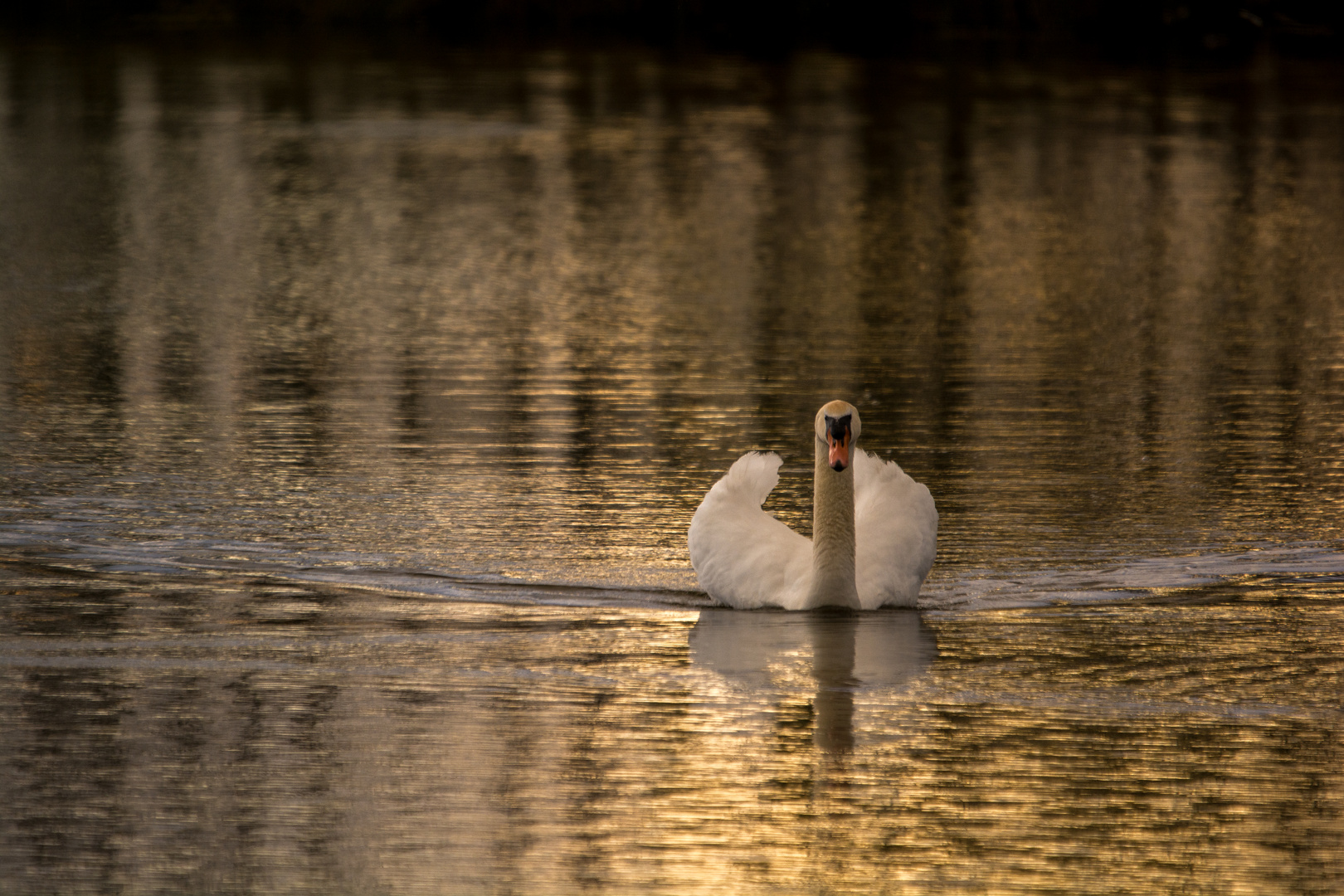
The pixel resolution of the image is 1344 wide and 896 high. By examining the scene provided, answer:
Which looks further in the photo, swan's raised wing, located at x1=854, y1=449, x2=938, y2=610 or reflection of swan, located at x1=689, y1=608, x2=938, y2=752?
swan's raised wing, located at x1=854, y1=449, x2=938, y2=610

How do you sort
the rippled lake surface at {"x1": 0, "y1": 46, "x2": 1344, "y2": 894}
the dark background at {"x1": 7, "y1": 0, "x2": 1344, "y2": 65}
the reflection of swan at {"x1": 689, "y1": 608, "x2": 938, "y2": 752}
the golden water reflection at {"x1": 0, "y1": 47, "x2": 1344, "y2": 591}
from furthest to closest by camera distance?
the dark background at {"x1": 7, "y1": 0, "x2": 1344, "y2": 65}, the golden water reflection at {"x1": 0, "y1": 47, "x2": 1344, "y2": 591}, the reflection of swan at {"x1": 689, "y1": 608, "x2": 938, "y2": 752}, the rippled lake surface at {"x1": 0, "y1": 46, "x2": 1344, "y2": 894}

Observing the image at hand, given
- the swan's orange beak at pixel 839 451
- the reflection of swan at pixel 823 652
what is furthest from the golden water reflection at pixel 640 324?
the swan's orange beak at pixel 839 451

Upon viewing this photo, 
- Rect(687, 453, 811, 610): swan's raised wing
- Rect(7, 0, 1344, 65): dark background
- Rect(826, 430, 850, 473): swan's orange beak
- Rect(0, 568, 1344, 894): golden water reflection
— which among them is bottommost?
Rect(0, 568, 1344, 894): golden water reflection

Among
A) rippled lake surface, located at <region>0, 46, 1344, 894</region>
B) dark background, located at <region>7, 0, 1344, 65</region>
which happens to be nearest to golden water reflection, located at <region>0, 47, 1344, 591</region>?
rippled lake surface, located at <region>0, 46, 1344, 894</region>

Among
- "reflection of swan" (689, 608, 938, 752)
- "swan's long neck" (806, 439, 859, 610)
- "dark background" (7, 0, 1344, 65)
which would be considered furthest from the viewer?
"dark background" (7, 0, 1344, 65)

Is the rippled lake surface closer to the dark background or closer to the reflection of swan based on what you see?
the reflection of swan

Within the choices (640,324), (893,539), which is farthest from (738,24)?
(893,539)

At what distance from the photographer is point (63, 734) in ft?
23.7

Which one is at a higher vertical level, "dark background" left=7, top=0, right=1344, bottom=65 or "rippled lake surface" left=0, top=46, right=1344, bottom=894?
"dark background" left=7, top=0, right=1344, bottom=65

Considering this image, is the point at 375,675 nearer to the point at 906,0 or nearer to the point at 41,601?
the point at 41,601

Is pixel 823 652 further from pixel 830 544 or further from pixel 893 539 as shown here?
pixel 893 539

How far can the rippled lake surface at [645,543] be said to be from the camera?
643cm

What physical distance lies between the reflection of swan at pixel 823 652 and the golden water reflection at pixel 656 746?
2 cm

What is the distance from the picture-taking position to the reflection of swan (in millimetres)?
7746
